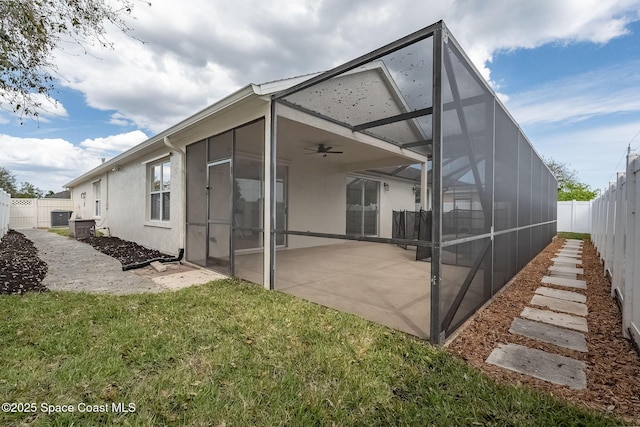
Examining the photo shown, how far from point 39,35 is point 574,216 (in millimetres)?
20266

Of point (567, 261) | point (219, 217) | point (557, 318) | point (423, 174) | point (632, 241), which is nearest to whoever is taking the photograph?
point (632, 241)

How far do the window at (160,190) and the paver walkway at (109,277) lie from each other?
1568 mm

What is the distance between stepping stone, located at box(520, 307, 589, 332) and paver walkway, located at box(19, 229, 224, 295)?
4.62m

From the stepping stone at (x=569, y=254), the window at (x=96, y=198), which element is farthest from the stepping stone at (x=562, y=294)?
the window at (x=96, y=198)

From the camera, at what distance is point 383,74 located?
409cm

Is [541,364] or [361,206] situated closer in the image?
[541,364]

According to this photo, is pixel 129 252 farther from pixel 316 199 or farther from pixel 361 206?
pixel 361 206

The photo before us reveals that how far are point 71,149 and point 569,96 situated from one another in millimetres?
26016

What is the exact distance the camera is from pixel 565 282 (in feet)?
16.3

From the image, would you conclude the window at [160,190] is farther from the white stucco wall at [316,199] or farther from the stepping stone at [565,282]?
the stepping stone at [565,282]

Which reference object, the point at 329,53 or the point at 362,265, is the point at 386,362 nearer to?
the point at 362,265

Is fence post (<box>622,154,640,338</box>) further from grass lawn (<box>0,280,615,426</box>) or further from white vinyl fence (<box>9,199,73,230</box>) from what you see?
white vinyl fence (<box>9,199,73,230</box>)

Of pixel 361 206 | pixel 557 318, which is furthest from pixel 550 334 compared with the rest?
pixel 361 206

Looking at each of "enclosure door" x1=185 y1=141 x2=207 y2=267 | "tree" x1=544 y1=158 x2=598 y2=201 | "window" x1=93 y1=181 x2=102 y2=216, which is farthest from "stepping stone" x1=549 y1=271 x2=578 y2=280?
"tree" x1=544 y1=158 x2=598 y2=201
